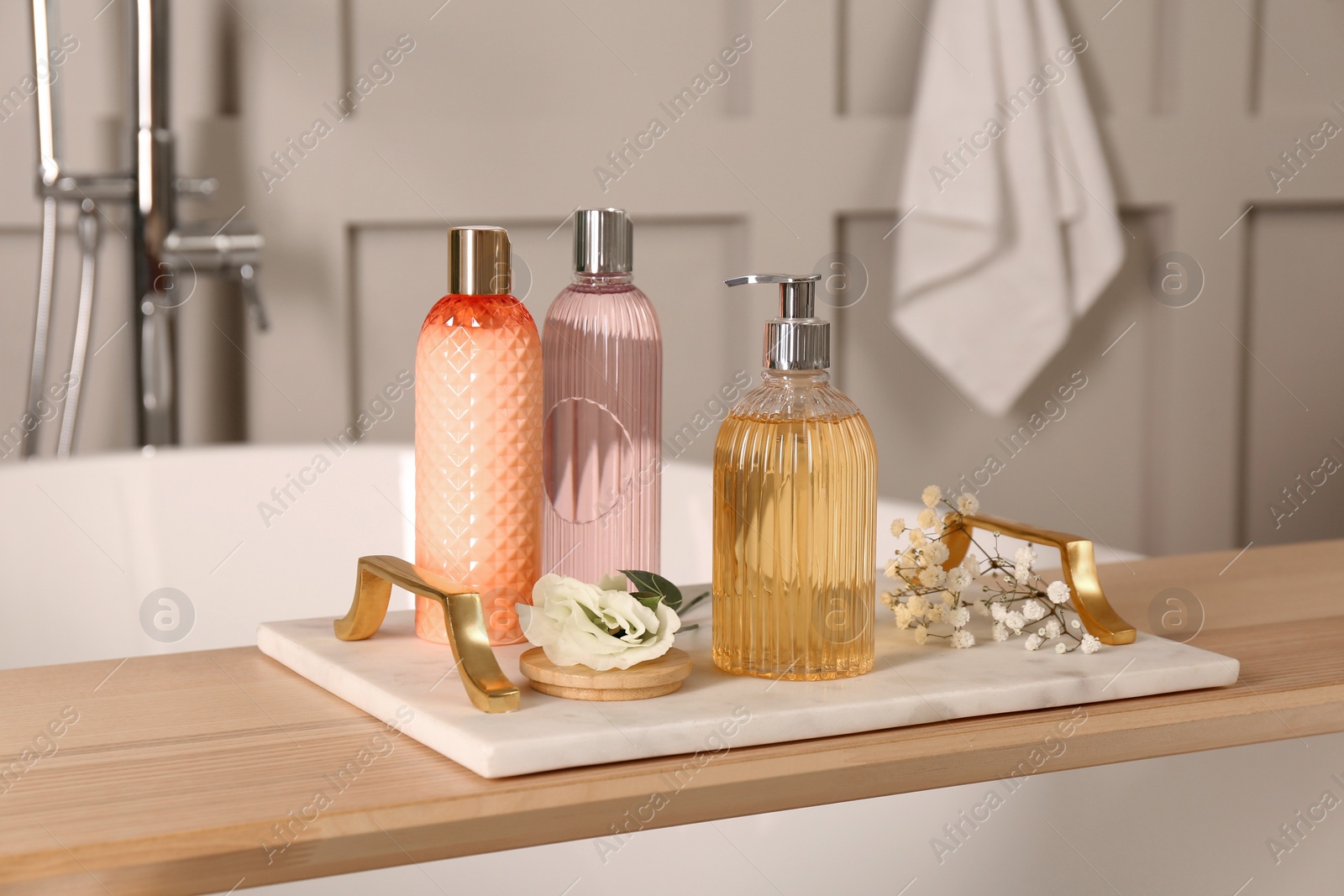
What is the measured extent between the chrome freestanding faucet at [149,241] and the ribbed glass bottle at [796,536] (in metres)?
0.91

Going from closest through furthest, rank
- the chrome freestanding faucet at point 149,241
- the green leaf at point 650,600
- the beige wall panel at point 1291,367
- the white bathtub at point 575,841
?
1. the green leaf at point 650,600
2. the white bathtub at point 575,841
3. the chrome freestanding faucet at point 149,241
4. the beige wall panel at point 1291,367

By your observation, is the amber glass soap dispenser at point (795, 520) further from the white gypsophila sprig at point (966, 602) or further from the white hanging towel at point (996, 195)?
the white hanging towel at point (996, 195)

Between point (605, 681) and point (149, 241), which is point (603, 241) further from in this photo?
point (149, 241)

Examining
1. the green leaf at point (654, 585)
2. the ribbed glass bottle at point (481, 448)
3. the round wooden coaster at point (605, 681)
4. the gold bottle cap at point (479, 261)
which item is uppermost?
the gold bottle cap at point (479, 261)

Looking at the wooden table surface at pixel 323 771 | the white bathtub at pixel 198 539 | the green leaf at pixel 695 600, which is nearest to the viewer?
the wooden table surface at pixel 323 771

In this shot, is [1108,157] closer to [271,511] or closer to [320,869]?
[271,511]

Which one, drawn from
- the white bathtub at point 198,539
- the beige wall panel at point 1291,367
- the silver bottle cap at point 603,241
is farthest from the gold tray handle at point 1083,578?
the beige wall panel at point 1291,367

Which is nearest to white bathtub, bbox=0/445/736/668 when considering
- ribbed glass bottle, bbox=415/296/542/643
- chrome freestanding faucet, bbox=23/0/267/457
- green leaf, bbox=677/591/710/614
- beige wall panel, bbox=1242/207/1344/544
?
chrome freestanding faucet, bbox=23/0/267/457

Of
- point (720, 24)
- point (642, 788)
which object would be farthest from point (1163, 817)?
point (720, 24)

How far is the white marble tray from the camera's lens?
43 cm

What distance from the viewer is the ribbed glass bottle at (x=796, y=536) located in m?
0.49

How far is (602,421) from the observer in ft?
1.85

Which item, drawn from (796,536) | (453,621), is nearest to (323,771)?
(453,621)

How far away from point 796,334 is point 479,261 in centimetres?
14
